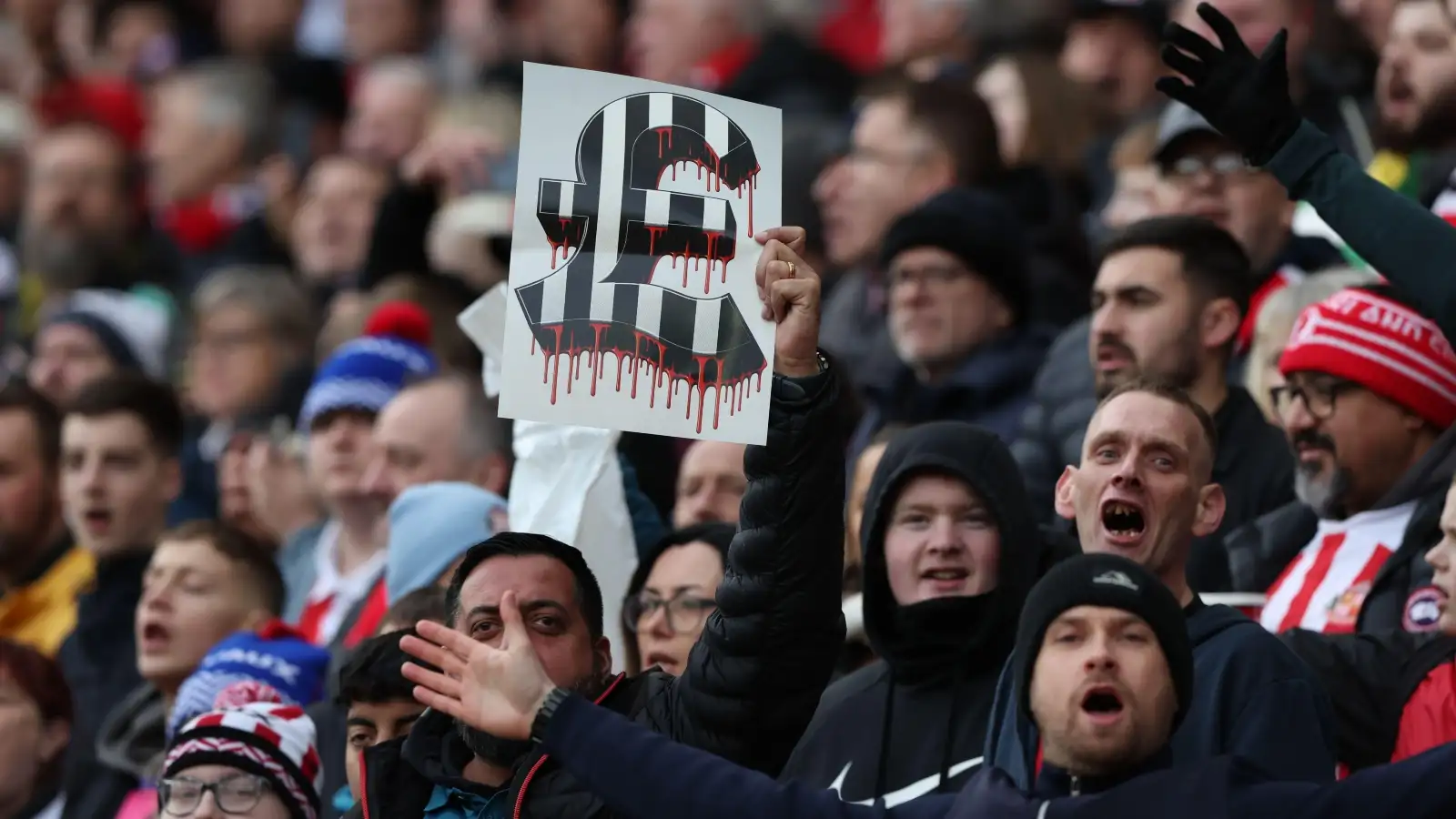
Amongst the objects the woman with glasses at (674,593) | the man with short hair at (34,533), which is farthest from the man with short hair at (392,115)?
the woman with glasses at (674,593)

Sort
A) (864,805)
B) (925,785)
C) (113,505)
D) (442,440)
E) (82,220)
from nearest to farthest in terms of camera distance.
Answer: (864,805)
(925,785)
(442,440)
(113,505)
(82,220)

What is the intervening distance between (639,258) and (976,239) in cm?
268

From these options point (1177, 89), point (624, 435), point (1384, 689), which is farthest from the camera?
point (624, 435)

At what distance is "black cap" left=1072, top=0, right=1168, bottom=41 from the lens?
1010cm

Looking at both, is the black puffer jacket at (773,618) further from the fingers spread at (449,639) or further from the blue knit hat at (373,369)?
the blue knit hat at (373,369)

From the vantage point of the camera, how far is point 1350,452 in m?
5.98

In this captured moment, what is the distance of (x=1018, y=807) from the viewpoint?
14.3 ft

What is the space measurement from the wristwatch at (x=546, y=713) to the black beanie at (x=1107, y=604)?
2.67 feet

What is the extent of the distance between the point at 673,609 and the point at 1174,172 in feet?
7.89

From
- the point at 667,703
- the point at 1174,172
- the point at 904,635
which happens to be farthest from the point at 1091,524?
the point at 1174,172

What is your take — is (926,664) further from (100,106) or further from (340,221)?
(100,106)

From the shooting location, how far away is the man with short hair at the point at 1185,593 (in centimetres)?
467

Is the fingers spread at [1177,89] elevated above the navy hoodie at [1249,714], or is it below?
above

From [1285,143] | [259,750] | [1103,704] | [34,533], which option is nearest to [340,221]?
[34,533]
